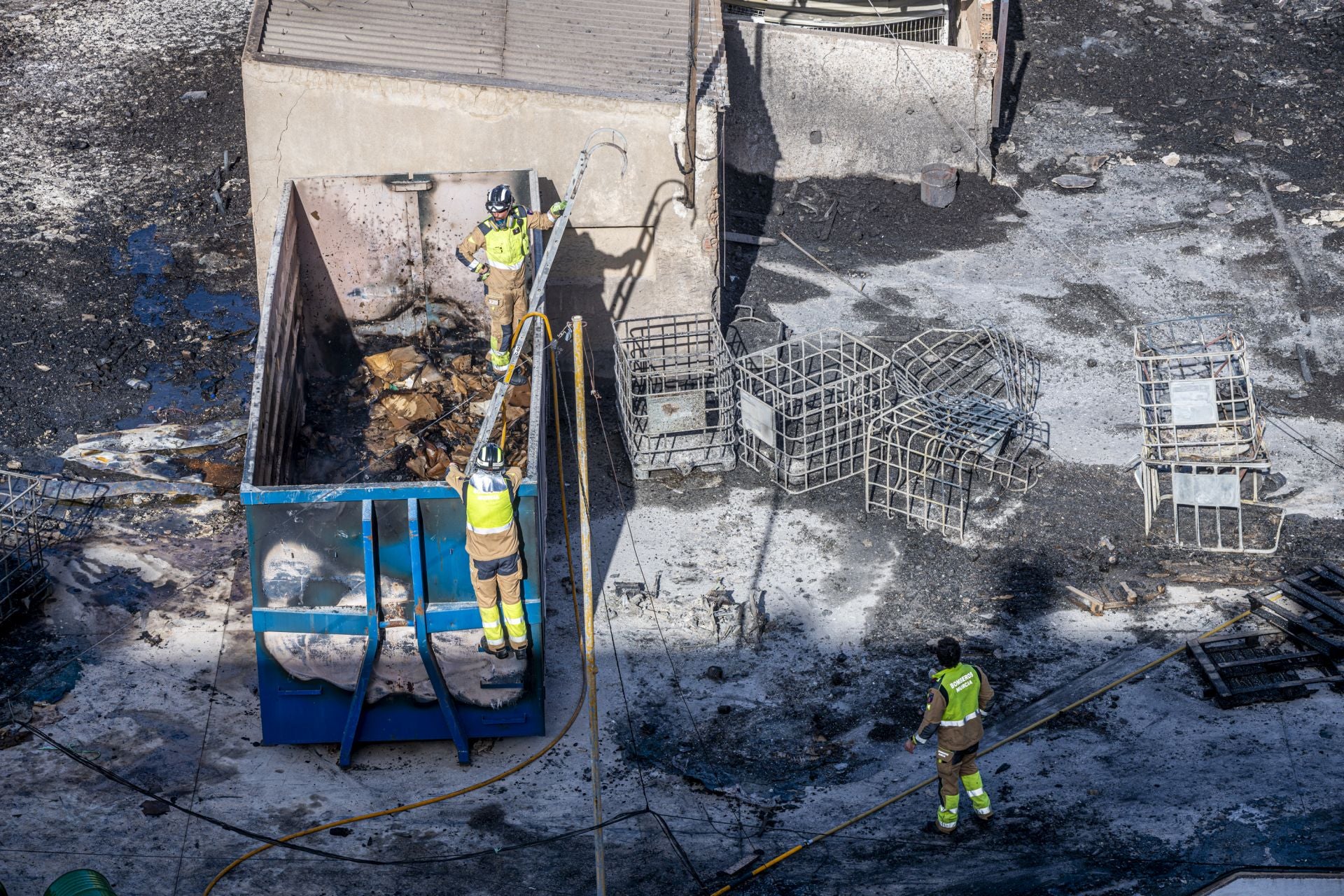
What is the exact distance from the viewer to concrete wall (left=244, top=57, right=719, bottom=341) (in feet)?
43.8

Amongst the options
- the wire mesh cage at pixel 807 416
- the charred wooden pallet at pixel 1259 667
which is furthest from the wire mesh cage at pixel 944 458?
the charred wooden pallet at pixel 1259 667

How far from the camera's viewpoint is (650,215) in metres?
14.0

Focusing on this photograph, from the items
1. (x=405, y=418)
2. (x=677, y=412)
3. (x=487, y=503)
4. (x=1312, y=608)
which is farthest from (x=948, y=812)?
(x=405, y=418)

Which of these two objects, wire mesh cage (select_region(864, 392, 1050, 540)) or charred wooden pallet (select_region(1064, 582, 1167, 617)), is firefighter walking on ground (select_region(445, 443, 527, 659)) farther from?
charred wooden pallet (select_region(1064, 582, 1167, 617))

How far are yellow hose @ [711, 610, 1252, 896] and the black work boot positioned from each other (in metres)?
2.19

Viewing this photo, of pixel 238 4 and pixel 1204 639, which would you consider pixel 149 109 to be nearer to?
pixel 238 4

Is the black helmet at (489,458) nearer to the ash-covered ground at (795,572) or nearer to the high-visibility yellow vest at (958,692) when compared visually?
the ash-covered ground at (795,572)

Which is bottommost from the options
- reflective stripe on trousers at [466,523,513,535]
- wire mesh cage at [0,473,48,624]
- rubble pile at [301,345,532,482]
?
wire mesh cage at [0,473,48,624]

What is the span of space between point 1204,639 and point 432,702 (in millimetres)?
5671

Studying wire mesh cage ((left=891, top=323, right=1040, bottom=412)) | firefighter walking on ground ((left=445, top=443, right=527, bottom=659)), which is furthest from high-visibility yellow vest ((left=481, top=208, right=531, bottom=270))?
wire mesh cage ((left=891, top=323, right=1040, bottom=412))

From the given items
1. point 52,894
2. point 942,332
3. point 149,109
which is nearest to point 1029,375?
point 942,332

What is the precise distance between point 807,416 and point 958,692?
4.47 metres

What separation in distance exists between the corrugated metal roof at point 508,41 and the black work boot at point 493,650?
602 cm

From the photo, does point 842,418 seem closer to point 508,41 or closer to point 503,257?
point 503,257
